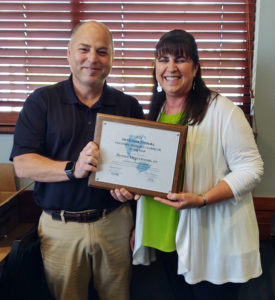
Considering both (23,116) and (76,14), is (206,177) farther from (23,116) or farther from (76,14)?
(76,14)

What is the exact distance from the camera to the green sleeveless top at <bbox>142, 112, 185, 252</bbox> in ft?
3.40

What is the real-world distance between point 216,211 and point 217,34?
3.74 feet

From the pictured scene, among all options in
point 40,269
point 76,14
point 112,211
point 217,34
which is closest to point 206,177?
point 112,211

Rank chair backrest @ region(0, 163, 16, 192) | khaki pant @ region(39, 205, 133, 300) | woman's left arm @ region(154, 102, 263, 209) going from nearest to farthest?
woman's left arm @ region(154, 102, 263, 209) → khaki pant @ region(39, 205, 133, 300) → chair backrest @ region(0, 163, 16, 192)

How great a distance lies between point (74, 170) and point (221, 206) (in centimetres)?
55

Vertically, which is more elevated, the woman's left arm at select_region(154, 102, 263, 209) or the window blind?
the window blind

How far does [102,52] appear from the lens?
3.64ft

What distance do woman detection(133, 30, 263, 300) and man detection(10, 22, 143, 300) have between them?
0.24 meters

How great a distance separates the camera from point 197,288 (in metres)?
1.06

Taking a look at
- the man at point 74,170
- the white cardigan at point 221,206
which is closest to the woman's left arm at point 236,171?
the white cardigan at point 221,206

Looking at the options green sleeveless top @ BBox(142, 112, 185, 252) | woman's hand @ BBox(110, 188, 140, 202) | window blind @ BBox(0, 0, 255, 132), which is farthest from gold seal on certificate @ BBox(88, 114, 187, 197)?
window blind @ BBox(0, 0, 255, 132)

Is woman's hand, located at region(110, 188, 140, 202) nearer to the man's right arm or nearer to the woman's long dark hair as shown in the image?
the man's right arm

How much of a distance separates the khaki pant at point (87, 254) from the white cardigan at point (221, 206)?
0.31 meters

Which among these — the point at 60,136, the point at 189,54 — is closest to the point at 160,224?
the point at 60,136
